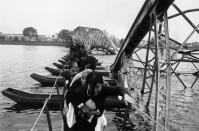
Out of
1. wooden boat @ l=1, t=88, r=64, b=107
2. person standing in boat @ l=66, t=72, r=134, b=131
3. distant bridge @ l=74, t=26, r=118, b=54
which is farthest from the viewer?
distant bridge @ l=74, t=26, r=118, b=54

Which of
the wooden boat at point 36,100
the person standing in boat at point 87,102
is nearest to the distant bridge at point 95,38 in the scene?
the wooden boat at point 36,100

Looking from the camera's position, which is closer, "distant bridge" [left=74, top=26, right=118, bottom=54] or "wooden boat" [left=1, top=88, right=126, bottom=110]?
"wooden boat" [left=1, top=88, right=126, bottom=110]

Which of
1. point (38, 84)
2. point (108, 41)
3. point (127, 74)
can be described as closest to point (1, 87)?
point (38, 84)

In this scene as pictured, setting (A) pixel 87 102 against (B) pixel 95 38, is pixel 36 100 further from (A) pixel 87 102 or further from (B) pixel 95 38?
(B) pixel 95 38

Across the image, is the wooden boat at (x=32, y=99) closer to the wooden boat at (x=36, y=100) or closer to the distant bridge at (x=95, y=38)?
the wooden boat at (x=36, y=100)

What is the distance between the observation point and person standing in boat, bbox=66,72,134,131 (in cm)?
545

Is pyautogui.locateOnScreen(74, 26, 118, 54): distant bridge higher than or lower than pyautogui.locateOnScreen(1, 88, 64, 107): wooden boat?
higher

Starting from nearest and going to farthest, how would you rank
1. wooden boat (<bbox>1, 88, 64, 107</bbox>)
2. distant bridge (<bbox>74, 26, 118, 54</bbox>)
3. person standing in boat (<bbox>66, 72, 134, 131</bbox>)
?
person standing in boat (<bbox>66, 72, 134, 131</bbox>), wooden boat (<bbox>1, 88, 64, 107</bbox>), distant bridge (<bbox>74, 26, 118, 54</bbox>)

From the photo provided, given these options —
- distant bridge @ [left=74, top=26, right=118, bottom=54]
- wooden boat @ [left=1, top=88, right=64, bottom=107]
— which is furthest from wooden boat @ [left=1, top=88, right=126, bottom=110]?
distant bridge @ [left=74, top=26, right=118, bottom=54]

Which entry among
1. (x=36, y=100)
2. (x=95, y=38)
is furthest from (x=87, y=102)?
(x=95, y=38)

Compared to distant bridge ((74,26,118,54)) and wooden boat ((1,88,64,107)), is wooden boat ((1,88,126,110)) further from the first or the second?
distant bridge ((74,26,118,54))

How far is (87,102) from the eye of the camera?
5.59m

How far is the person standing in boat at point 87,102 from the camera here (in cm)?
545

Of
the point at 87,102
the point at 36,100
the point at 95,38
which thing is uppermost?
the point at 95,38
